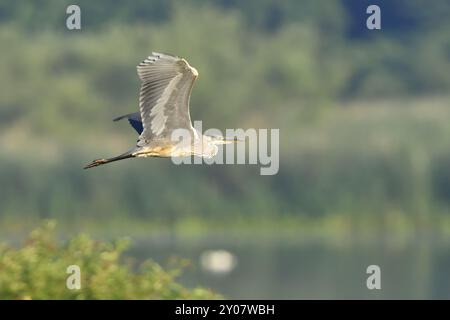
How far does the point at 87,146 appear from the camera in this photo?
21.4 m

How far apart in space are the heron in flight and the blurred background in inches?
392

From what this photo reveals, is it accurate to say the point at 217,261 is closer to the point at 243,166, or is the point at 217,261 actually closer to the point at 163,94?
the point at 243,166

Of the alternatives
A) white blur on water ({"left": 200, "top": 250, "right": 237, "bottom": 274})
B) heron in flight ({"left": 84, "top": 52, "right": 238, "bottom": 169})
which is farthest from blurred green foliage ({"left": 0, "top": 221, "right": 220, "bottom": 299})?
white blur on water ({"left": 200, "top": 250, "right": 237, "bottom": 274})

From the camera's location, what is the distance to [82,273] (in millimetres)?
8742

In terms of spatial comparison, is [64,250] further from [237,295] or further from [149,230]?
[149,230]

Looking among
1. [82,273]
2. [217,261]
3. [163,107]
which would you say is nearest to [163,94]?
[163,107]

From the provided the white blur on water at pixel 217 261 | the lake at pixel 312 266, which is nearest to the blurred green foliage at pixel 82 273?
the lake at pixel 312 266

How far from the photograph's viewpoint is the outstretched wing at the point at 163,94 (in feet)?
23.6

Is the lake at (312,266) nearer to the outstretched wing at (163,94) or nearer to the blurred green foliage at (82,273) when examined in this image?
the blurred green foliage at (82,273)

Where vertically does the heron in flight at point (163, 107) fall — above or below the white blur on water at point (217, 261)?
above

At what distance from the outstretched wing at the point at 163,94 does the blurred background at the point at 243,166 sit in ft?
32.8

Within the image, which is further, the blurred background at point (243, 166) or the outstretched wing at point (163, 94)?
the blurred background at point (243, 166)

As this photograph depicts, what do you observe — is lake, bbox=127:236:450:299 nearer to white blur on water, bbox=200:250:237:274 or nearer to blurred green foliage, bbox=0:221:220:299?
white blur on water, bbox=200:250:237:274
